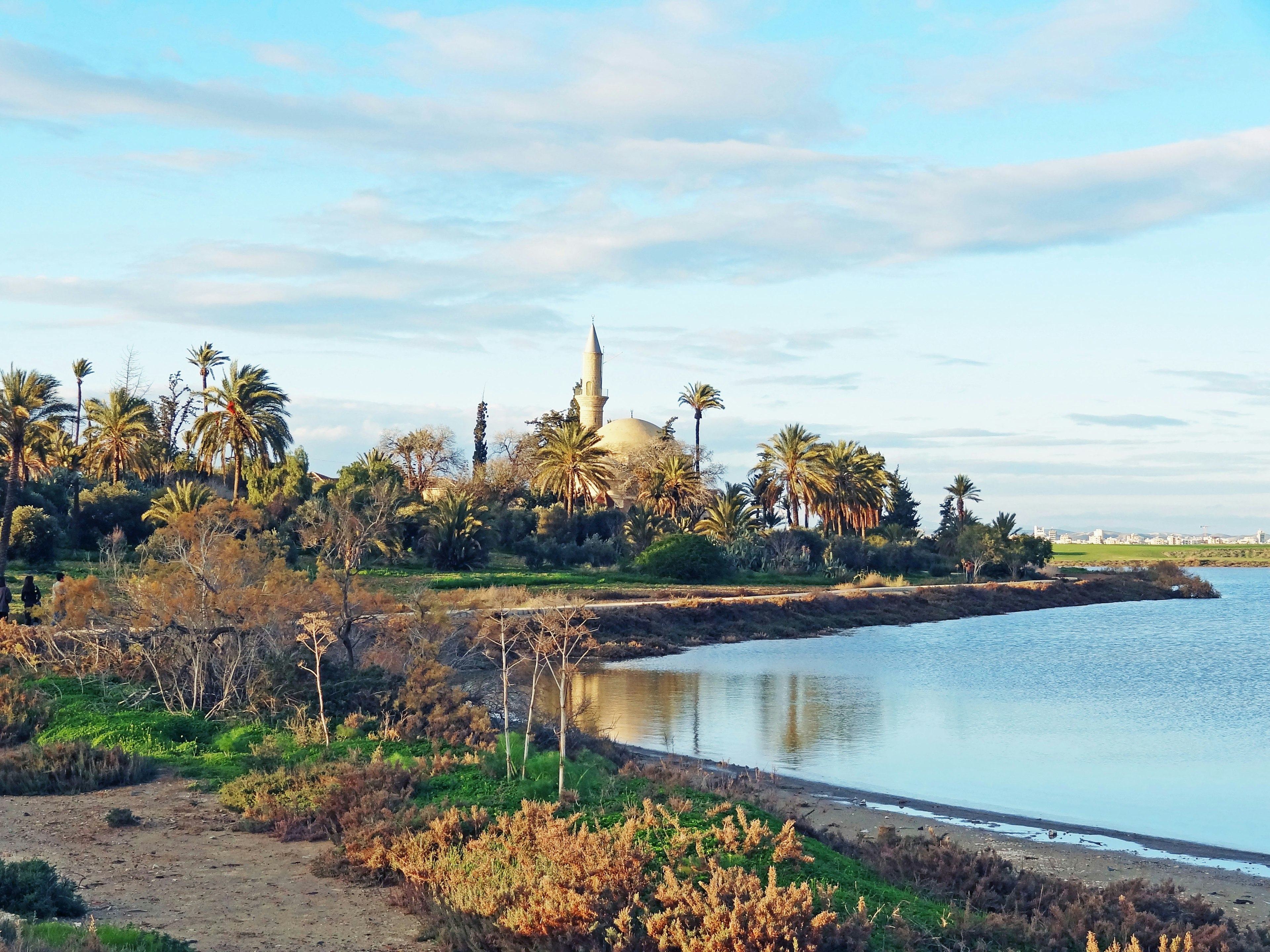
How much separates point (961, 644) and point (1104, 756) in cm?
2087

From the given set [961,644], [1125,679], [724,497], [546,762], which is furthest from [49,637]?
[724,497]

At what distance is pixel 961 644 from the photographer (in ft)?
132

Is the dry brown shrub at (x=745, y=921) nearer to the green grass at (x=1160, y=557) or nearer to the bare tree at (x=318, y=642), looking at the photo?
the bare tree at (x=318, y=642)

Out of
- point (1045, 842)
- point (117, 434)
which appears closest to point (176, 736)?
point (1045, 842)

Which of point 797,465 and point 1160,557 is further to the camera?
point 1160,557

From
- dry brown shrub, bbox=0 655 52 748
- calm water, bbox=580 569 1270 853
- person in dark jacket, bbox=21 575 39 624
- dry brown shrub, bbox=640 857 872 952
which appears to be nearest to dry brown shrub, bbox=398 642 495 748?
dry brown shrub, bbox=0 655 52 748

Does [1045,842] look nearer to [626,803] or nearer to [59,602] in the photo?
[626,803]

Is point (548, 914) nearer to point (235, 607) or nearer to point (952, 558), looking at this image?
point (235, 607)

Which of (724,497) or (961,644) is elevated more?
(724,497)

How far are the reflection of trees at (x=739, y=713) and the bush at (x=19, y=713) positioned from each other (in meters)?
6.67

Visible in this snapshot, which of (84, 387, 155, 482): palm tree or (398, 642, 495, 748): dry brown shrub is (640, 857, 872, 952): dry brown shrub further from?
(84, 387, 155, 482): palm tree

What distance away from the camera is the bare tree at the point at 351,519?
1352 inches

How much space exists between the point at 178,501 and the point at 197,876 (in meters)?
35.5

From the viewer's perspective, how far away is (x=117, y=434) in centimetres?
5425
